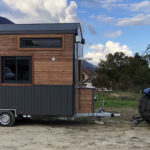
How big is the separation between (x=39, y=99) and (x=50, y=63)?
1288mm

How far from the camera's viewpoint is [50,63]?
8.62m

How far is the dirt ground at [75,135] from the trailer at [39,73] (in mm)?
529

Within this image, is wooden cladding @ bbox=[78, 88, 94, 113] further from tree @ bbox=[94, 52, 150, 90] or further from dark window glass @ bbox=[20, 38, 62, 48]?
tree @ bbox=[94, 52, 150, 90]

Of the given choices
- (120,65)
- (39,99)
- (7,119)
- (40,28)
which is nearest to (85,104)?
(39,99)

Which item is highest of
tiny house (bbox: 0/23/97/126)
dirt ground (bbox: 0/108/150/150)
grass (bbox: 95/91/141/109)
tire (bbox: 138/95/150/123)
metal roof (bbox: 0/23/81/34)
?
metal roof (bbox: 0/23/81/34)

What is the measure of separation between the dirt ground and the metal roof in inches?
129

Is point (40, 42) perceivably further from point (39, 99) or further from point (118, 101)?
point (118, 101)

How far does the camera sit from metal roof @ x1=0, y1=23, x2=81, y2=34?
855 centimetres

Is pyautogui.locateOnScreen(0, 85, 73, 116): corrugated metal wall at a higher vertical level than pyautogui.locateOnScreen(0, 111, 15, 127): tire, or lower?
higher

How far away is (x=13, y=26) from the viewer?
9016mm

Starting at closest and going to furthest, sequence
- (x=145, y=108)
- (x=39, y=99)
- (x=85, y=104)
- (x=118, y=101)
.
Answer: (x=39, y=99), (x=85, y=104), (x=145, y=108), (x=118, y=101)

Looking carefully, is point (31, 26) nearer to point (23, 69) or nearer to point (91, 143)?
point (23, 69)

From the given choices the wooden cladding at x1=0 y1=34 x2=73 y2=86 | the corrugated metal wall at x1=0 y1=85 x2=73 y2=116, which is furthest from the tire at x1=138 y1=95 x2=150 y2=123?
the wooden cladding at x1=0 y1=34 x2=73 y2=86

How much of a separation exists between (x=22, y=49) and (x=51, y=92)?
1.79 m
